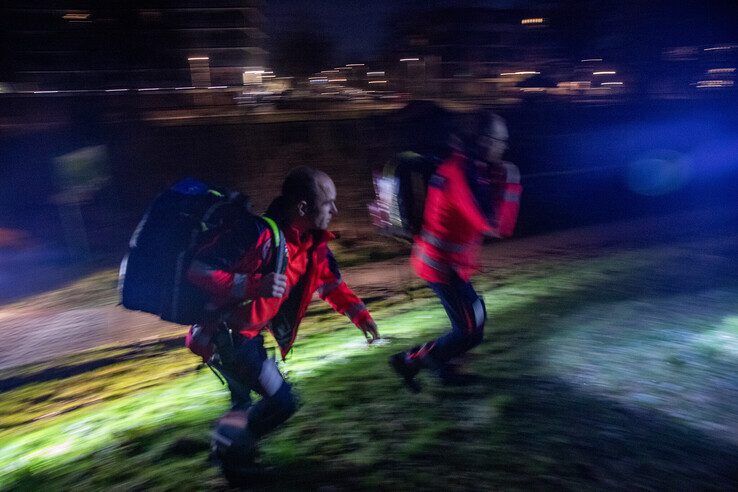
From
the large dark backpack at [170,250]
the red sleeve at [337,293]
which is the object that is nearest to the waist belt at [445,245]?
the red sleeve at [337,293]

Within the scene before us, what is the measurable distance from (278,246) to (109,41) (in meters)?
35.2

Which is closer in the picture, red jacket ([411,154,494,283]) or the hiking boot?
red jacket ([411,154,494,283])

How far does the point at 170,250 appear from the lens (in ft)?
7.52

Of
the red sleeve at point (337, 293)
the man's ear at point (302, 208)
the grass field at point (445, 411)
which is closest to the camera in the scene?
the man's ear at point (302, 208)

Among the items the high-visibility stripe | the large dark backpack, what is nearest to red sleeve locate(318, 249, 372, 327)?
the high-visibility stripe

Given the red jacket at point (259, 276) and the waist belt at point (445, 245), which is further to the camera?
the waist belt at point (445, 245)

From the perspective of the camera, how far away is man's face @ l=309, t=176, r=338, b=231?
273 centimetres

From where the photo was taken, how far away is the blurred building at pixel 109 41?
3109cm

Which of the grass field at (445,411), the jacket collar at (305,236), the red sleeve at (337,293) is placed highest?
the jacket collar at (305,236)

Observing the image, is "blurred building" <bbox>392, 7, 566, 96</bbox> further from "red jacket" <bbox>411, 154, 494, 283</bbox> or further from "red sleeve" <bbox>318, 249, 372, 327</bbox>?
"red sleeve" <bbox>318, 249, 372, 327</bbox>

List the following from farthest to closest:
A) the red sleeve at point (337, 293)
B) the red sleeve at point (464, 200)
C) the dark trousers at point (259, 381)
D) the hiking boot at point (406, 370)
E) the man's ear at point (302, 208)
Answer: the hiking boot at point (406, 370) < the red sleeve at point (464, 200) < the red sleeve at point (337, 293) < the man's ear at point (302, 208) < the dark trousers at point (259, 381)

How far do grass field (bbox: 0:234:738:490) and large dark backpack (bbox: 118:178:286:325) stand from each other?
1276mm

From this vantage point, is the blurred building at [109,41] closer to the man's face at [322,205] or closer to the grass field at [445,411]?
the grass field at [445,411]

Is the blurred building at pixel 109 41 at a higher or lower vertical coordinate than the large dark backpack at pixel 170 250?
higher
